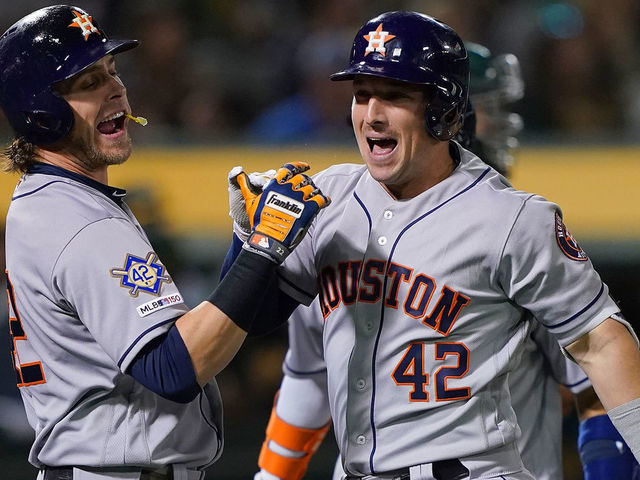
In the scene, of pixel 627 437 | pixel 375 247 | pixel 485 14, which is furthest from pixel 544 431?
pixel 485 14

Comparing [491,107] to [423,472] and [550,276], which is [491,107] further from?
[423,472]

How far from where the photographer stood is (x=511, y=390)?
267 centimetres

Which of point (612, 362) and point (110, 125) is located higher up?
point (110, 125)

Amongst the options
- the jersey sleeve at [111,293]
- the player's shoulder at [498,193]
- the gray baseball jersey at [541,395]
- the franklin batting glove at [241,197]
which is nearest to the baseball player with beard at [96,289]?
the jersey sleeve at [111,293]

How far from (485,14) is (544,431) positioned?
3983 mm

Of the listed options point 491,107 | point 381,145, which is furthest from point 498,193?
point 491,107

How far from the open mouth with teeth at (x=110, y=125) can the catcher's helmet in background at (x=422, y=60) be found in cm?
55

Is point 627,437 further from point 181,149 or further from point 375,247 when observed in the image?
point 181,149

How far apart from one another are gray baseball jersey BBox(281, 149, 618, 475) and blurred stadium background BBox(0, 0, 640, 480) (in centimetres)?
269

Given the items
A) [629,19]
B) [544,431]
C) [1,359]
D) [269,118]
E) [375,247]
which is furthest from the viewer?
[629,19]

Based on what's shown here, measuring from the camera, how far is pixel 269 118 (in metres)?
5.89

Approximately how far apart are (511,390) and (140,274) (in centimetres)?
100

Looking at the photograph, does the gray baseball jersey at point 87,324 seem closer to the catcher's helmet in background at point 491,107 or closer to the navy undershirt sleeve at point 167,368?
the navy undershirt sleeve at point 167,368

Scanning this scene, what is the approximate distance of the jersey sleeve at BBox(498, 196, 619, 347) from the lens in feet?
7.36
